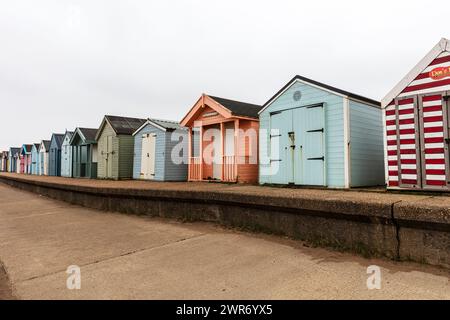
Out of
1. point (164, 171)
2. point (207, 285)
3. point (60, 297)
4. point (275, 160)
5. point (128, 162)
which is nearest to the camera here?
point (60, 297)

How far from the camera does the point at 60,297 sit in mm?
3430

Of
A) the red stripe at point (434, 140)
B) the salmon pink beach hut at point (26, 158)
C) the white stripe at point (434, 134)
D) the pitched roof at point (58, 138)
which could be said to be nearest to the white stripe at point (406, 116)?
the white stripe at point (434, 134)

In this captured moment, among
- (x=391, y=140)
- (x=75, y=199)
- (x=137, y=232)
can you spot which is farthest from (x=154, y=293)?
(x=75, y=199)

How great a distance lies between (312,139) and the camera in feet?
30.7

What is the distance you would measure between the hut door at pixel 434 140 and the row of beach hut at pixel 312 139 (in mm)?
18

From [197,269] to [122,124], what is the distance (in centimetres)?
1636

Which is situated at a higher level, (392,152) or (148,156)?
(148,156)

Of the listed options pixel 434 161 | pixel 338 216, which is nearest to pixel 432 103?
pixel 434 161

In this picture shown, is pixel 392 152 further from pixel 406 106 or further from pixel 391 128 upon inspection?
pixel 406 106

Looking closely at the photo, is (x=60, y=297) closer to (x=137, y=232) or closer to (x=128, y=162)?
(x=137, y=232)

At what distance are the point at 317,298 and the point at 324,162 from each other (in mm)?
6257

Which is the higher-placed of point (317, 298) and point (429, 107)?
point (429, 107)

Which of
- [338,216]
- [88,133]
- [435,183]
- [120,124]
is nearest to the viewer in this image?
[338,216]

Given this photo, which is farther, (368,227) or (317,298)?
(368,227)
